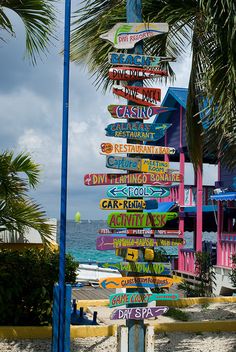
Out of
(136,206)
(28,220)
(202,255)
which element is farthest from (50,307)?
(202,255)

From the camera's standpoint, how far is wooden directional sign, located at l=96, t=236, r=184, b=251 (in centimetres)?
570

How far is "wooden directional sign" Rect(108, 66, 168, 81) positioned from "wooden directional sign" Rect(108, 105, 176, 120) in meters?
0.34

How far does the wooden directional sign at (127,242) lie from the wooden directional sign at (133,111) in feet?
4.39

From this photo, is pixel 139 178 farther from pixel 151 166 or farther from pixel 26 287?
pixel 26 287

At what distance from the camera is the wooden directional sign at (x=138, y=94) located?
6008 millimetres

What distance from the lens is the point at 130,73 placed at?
600cm

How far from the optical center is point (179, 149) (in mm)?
20422

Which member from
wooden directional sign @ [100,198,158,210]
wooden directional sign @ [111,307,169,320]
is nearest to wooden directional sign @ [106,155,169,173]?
wooden directional sign @ [100,198,158,210]

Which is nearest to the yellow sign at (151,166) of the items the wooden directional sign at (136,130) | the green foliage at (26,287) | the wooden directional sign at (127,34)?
the wooden directional sign at (136,130)

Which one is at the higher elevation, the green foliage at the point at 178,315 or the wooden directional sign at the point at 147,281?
the wooden directional sign at the point at 147,281

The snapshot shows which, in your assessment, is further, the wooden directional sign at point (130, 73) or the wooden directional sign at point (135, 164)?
the wooden directional sign at point (130, 73)

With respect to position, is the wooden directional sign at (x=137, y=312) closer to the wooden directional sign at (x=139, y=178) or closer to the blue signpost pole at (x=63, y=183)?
the blue signpost pole at (x=63, y=183)

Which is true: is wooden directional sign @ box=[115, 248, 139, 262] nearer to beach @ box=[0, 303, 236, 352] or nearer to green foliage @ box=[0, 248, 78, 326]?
beach @ box=[0, 303, 236, 352]

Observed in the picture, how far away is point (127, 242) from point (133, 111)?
1452 mm
